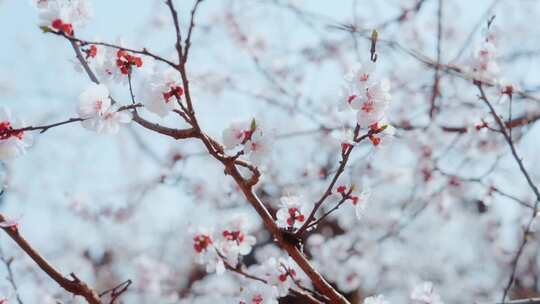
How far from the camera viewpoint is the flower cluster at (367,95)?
175cm

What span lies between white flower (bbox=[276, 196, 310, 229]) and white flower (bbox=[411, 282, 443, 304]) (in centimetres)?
76

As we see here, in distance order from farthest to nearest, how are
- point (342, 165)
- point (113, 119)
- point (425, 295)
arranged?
point (425, 295)
point (113, 119)
point (342, 165)

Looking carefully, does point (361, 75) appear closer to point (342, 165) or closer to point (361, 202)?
point (342, 165)

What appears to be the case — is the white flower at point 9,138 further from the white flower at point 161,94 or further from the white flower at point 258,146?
the white flower at point 258,146

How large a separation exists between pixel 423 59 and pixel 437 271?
8.39 meters

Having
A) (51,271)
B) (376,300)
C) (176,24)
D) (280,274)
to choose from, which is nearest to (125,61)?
(176,24)

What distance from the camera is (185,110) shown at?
1.61 m

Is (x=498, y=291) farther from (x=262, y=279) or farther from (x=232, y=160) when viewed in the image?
(x=232, y=160)

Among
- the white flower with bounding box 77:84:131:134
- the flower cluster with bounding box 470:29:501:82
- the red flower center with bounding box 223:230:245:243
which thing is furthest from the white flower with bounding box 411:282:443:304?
the white flower with bounding box 77:84:131:134

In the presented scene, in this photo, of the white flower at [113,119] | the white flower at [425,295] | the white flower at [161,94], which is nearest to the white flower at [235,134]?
the white flower at [161,94]

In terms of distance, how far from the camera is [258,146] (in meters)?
1.77

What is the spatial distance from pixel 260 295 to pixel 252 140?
73 cm

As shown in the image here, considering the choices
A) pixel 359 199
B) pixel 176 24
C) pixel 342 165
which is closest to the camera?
pixel 176 24

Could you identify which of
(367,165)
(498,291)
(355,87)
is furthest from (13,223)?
(498,291)
